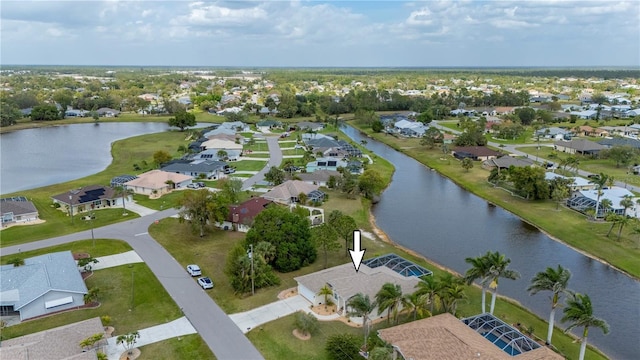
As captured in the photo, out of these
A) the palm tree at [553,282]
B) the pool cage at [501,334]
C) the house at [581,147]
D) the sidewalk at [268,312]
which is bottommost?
the sidewalk at [268,312]

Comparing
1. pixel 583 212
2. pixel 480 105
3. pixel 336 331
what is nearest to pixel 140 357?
pixel 336 331

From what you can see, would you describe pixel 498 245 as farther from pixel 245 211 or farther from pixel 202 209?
pixel 202 209

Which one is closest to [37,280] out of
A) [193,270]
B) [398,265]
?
[193,270]

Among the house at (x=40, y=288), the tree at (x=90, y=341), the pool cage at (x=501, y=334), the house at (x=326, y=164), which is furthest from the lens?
the house at (x=326, y=164)

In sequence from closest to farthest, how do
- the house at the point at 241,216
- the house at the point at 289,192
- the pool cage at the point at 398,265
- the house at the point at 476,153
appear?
the pool cage at the point at 398,265 → the house at the point at 241,216 → the house at the point at 289,192 → the house at the point at 476,153

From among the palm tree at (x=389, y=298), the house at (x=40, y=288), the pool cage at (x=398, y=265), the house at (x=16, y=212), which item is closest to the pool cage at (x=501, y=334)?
the palm tree at (x=389, y=298)

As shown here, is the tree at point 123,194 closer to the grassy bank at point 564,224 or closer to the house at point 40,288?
the house at point 40,288

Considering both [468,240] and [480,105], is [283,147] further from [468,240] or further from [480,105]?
[480,105]
